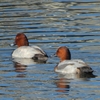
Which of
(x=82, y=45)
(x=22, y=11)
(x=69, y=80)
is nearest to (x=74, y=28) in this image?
(x=82, y=45)

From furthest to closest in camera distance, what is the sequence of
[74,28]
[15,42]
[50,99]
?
[74,28] < [15,42] < [50,99]

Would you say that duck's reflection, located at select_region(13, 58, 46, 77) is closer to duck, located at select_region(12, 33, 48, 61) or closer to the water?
the water

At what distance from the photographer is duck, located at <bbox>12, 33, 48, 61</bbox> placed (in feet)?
62.3

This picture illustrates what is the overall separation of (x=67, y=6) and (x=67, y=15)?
265 cm

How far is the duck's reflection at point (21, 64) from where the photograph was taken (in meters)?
17.0

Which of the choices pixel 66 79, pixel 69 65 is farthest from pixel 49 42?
pixel 66 79

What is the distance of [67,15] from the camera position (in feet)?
85.1

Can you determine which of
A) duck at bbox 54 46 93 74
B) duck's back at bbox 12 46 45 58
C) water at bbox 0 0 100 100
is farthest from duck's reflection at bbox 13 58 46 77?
duck at bbox 54 46 93 74

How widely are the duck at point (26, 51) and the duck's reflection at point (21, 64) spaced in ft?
0.57

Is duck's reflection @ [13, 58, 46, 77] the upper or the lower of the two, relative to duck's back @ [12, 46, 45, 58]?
lower

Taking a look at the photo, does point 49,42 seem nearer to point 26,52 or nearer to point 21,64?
point 26,52

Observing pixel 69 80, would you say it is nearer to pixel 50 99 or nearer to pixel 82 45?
pixel 50 99

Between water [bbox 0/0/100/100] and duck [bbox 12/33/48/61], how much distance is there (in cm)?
26

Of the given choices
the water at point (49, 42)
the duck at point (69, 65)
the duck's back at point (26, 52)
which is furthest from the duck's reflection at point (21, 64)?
the duck at point (69, 65)
